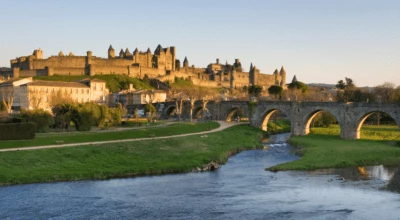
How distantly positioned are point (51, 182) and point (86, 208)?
21.1 ft

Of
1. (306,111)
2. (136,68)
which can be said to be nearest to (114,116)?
(306,111)

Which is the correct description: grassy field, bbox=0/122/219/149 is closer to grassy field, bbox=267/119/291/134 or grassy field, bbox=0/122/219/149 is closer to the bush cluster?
the bush cluster

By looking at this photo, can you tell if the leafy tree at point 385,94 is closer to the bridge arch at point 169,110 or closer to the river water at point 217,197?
the bridge arch at point 169,110

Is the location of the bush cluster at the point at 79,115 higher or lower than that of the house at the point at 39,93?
lower

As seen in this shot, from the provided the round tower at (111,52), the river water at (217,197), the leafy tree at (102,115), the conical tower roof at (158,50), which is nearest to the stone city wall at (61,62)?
the round tower at (111,52)

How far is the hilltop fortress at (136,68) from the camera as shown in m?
110

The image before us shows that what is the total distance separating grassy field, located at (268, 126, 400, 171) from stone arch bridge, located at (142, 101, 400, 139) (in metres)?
1.62

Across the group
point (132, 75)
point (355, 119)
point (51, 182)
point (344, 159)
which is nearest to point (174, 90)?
point (132, 75)

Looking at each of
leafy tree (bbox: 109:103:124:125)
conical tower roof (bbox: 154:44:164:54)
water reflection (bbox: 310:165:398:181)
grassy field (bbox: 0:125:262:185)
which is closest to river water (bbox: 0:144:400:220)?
water reflection (bbox: 310:165:398:181)

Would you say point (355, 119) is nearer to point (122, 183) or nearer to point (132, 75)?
point (122, 183)

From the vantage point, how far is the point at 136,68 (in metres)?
121

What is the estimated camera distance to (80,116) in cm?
4884

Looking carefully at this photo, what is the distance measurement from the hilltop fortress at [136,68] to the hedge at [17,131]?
72.0 meters

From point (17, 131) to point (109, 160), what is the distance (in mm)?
8215
